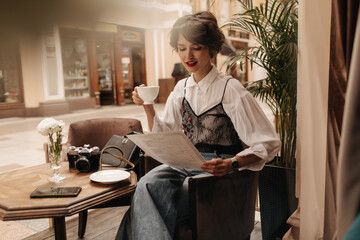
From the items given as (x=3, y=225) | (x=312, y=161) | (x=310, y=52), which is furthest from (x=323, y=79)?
(x=3, y=225)

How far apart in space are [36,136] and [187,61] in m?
4.55

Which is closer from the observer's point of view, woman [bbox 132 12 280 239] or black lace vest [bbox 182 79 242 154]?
woman [bbox 132 12 280 239]

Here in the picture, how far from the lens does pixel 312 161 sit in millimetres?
1419

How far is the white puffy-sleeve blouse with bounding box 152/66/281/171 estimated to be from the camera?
1403 mm

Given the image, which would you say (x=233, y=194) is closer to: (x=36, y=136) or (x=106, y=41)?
(x=106, y=41)

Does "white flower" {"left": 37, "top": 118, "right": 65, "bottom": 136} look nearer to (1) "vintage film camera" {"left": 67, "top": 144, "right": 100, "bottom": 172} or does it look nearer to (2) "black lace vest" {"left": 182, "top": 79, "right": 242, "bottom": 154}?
(1) "vintage film camera" {"left": 67, "top": 144, "right": 100, "bottom": 172}

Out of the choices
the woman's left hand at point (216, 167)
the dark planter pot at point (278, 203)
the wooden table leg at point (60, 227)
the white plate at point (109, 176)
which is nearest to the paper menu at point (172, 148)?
the woman's left hand at point (216, 167)

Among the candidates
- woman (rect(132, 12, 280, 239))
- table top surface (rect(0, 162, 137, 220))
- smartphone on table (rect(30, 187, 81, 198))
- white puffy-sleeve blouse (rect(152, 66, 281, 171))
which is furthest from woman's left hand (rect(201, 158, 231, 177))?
smartphone on table (rect(30, 187, 81, 198))

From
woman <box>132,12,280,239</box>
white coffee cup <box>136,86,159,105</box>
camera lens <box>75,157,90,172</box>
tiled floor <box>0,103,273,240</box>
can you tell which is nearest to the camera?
woman <box>132,12,280,239</box>

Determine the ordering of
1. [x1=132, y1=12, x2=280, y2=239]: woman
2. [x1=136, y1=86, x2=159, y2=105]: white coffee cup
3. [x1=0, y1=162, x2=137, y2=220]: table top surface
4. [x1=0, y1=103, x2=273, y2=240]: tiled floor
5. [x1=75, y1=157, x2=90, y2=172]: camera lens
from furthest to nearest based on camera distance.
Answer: [x1=0, y1=103, x2=273, y2=240]: tiled floor
[x1=75, y1=157, x2=90, y2=172]: camera lens
[x1=136, y1=86, x2=159, y2=105]: white coffee cup
[x1=132, y1=12, x2=280, y2=239]: woman
[x1=0, y1=162, x2=137, y2=220]: table top surface

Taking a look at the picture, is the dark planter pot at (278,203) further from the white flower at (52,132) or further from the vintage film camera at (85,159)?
the white flower at (52,132)

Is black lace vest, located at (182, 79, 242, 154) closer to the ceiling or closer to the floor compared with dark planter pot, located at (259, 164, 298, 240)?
closer to the ceiling

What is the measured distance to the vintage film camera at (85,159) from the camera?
1601 mm

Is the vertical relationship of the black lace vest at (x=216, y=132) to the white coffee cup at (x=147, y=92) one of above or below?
below
